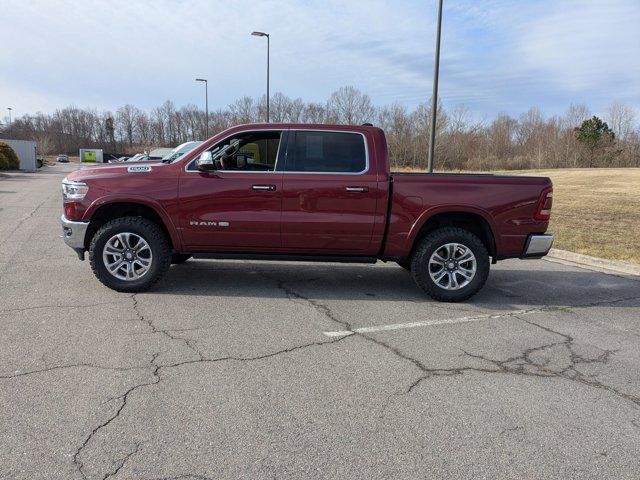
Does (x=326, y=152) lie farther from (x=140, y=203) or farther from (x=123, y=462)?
(x=123, y=462)

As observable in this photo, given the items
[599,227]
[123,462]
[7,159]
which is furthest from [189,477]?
[7,159]

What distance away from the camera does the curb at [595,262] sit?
8.20 m

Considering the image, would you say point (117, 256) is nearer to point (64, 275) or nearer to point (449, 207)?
point (64, 275)

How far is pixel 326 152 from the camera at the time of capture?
596cm

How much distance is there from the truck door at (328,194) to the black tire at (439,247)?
65cm

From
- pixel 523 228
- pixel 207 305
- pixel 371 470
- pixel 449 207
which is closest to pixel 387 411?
pixel 371 470

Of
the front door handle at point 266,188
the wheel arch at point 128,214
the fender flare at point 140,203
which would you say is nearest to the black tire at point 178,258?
the wheel arch at point 128,214

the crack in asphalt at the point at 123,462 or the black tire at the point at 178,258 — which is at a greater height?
the black tire at the point at 178,258

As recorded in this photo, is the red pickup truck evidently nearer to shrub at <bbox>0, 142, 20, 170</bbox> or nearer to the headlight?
the headlight

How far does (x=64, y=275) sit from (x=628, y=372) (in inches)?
258

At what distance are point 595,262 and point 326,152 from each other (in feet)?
18.9

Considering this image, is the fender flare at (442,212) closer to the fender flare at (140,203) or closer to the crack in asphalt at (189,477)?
the fender flare at (140,203)

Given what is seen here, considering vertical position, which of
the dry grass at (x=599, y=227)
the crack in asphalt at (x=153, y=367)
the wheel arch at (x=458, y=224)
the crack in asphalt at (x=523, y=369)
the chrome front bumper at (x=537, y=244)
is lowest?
the crack in asphalt at (x=523, y=369)

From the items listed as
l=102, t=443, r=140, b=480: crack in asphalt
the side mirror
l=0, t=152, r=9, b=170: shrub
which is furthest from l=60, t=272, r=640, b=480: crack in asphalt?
l=0, t=152, r=9, b=170: shrub
